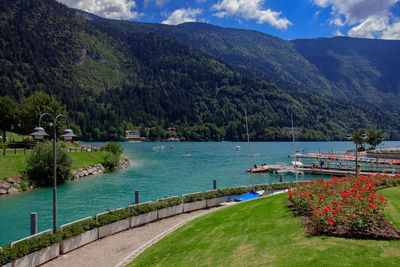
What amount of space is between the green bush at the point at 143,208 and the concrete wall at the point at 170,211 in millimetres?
796

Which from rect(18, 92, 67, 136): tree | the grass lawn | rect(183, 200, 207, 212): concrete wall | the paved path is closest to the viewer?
the grass lawn

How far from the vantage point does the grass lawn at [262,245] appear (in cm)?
1009

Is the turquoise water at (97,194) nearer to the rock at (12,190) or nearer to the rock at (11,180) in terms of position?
the rock at (12,190)

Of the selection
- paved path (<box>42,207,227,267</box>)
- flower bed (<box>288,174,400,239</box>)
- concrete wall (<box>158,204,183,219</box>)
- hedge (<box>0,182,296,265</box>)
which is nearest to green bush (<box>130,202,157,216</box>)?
hedge (<box>0,182,296,265</box>)

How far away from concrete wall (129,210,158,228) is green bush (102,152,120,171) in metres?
47.2

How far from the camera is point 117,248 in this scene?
60.8 feet

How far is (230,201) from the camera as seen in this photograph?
97.3 ft

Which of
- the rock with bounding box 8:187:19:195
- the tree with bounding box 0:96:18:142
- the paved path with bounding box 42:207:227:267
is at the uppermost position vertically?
the tree with bounding box 0:96:18:142

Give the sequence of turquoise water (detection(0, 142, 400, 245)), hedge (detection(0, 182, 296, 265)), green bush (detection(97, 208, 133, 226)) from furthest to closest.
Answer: turquoise water (detection(0, 142, 400, 245)) < green bush (detection(97, 208, 133, 226)) < hedge (detection(0, 182, 296, 265))

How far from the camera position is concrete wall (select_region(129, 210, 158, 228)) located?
74.3 ft

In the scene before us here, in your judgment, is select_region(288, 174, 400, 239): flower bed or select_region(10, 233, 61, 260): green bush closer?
select_region(288, 174, 400, 239): flower bed

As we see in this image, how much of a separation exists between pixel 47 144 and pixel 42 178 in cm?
558

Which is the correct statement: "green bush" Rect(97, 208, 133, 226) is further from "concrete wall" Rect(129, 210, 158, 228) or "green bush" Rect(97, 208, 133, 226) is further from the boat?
the boat

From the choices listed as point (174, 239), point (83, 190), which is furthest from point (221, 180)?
point (174, 239)
